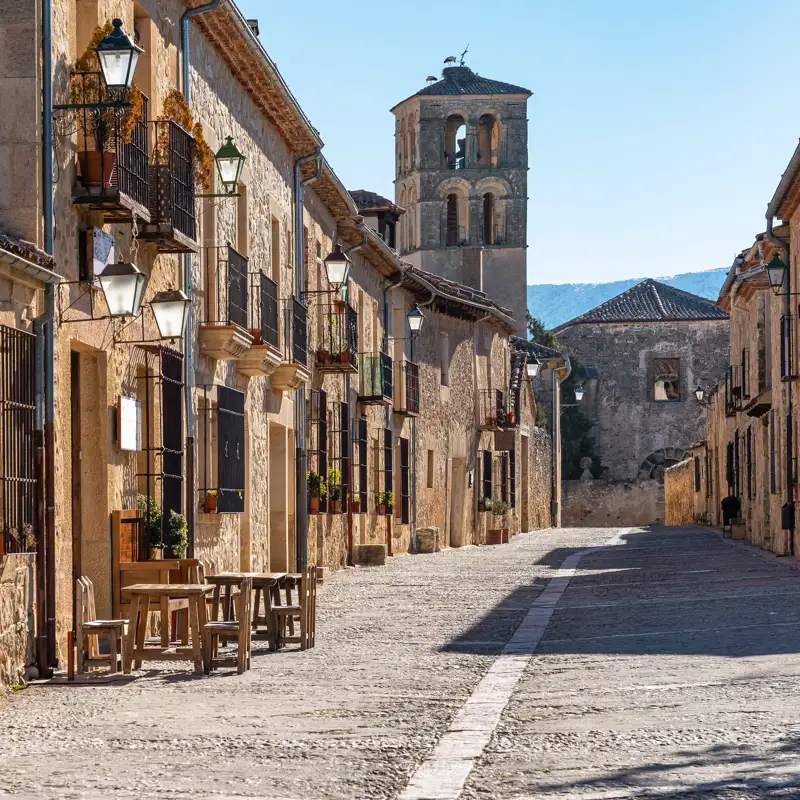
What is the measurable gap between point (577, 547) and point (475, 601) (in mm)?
15946

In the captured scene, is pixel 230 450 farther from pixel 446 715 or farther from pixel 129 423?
pixel 446 715

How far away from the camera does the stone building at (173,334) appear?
10539 mm

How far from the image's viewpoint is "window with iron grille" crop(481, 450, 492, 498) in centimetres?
A: 3994

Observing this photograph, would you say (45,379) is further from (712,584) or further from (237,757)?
(712,584)

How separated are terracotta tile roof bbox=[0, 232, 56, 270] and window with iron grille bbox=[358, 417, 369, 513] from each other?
16019mm

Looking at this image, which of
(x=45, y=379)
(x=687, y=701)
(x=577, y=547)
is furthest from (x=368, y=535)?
(x=687, y=701)

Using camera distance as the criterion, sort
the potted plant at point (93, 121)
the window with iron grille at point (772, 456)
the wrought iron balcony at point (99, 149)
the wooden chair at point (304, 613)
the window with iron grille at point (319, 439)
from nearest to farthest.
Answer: the wrought iron balcony at point (99, 149)
the potted plant at point (93, 121)
the wooden chair at point (304, 613)
the window with iron grille at point (319, 439)
the window with iron grille at point (772, 456)

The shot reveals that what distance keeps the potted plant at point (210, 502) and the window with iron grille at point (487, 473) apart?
969 inches

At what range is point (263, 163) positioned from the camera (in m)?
18.8

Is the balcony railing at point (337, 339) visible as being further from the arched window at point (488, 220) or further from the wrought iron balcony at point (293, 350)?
A: the arched window at point (488, 220)

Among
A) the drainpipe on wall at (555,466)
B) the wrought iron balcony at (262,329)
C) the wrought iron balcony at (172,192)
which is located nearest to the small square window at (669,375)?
the drainpipe on wall at (555,466)

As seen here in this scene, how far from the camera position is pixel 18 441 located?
397 inches

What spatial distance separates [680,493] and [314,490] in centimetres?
3403

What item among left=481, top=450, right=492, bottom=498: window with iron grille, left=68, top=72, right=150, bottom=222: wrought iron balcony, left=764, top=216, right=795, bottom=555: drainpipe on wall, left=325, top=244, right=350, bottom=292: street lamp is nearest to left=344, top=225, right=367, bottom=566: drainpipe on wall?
left=325, top=244, right=350, bottom=292: street lamp
